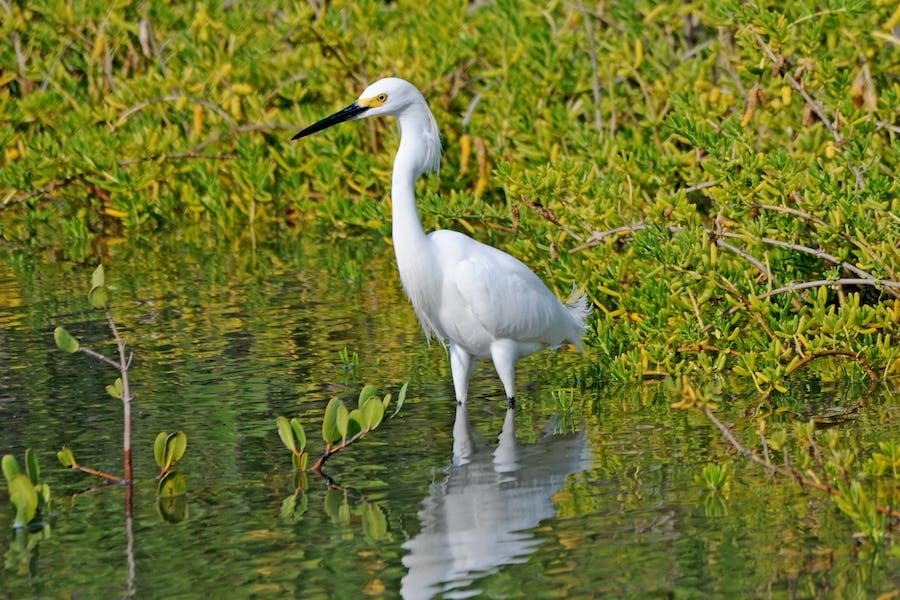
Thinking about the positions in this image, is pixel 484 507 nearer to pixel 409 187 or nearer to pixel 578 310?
pixel 409 187

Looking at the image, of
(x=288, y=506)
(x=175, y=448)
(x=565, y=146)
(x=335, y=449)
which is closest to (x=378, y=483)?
(x=335, y=449)

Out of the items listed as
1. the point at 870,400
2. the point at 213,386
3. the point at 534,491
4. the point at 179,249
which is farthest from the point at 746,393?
the point at 179,249

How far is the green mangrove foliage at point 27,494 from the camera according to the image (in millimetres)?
4918

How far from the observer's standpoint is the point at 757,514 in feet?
16.1

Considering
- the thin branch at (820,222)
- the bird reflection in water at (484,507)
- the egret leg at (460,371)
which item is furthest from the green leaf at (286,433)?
the thin branch at (820,222)

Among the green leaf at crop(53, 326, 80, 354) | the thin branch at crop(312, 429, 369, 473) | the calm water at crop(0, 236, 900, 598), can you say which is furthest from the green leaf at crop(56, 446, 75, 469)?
the thin branch at crop(312, 429, 369, 473)

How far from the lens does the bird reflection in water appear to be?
4633 millimetres

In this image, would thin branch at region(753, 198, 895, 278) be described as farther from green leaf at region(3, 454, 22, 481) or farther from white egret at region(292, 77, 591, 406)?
green leaf at region(3, 454, 22, 481)

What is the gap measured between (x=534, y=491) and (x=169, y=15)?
721 centimetres

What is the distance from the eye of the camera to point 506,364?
672 centimetres

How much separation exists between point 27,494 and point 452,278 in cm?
231

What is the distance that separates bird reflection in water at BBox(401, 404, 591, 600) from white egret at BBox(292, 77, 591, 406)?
0.37 m

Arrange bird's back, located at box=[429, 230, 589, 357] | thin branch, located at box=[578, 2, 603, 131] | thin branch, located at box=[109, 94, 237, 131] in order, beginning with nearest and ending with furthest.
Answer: bird's back, located at box=[429, 230, 589, 357] → thin branch, located at box=[578, 2, 603, 131] → thin branch, located at box=[109, 94, 237, 131]

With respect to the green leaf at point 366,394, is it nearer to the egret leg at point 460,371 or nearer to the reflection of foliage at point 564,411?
the reflection of foliage at point 564,411
